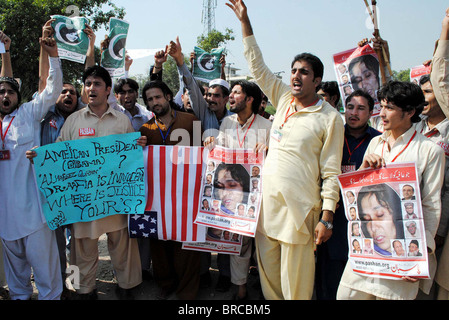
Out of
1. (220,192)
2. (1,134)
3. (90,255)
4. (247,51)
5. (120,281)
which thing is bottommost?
(120,281)

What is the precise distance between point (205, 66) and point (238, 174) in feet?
8.14

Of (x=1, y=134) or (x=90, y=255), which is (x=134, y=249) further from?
(x=1, y=134)

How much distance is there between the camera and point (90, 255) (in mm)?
3697

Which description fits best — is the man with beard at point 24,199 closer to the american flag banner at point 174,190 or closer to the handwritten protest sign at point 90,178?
the handwritten protest sign at point 90,178

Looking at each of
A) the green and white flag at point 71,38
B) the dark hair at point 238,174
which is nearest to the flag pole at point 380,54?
the dark hair at point 238,174

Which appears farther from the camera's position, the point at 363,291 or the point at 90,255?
the point at 90,255

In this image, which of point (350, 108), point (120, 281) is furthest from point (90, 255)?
point (350, 108)

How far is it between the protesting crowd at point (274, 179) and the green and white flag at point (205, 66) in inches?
34.0

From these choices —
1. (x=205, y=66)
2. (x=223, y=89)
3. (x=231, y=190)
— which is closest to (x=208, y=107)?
(x=223, y=89)

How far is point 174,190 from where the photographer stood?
12.3 ft

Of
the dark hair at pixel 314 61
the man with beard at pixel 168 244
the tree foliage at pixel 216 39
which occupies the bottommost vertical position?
the man with beard at pixel 168 244

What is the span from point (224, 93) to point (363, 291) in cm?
286

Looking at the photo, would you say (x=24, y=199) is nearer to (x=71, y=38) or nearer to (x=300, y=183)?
(x=71, y=38)

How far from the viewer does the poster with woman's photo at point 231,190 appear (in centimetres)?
338
